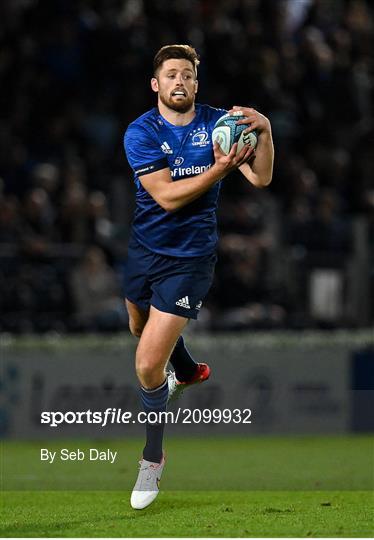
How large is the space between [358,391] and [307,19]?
19.3ft

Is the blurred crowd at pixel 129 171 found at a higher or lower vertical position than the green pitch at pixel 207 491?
higher

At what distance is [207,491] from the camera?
8586mm

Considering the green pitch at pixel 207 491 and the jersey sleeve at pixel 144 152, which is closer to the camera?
the green pitch at pixel 207 491

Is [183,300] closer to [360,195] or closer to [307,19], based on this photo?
[360,195]

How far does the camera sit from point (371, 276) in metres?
14.3

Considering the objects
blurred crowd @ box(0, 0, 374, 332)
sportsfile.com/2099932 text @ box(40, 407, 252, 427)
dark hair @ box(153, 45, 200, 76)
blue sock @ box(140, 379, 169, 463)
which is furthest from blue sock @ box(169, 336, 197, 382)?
blurred crowd @ box(0, 0, 374, 332)

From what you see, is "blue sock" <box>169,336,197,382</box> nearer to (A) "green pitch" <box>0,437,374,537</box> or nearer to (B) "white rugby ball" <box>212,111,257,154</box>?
(A) "green pitch" <box>0,437,374,537</box>

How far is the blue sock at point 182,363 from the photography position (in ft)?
25.9

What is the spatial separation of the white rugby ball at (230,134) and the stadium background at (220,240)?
3974 millimetres

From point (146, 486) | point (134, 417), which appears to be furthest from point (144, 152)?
point (134, 417)

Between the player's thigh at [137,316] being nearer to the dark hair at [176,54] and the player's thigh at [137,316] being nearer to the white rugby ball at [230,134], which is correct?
the white rugby ball at [230,134]

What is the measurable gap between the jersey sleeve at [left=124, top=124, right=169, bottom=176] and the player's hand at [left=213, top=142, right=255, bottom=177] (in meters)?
0.32

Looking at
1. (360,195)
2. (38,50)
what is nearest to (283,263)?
(360,195)

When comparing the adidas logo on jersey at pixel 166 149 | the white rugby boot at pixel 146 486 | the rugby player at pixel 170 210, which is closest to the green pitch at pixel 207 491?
the white rugby boot at pixel 146 486
